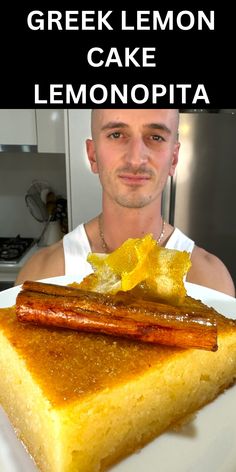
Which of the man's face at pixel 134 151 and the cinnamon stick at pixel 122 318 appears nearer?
the cinnamon stick at pixel 122 318

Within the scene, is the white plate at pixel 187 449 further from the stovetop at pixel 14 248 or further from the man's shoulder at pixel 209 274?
the stovetop at pixel 14 248

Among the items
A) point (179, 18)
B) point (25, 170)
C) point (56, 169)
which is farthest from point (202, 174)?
point (25, 170)

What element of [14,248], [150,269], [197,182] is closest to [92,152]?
[197,182]

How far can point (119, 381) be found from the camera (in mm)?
690

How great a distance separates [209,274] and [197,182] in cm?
112

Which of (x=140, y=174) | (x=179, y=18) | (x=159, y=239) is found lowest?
(x=159, y=239)

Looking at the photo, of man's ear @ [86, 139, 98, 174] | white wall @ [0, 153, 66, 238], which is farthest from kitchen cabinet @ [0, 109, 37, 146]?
man's ear @ [86, 139, 98, 174]

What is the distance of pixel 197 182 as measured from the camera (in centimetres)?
270

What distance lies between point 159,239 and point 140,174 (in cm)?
31

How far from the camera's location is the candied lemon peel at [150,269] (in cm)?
83

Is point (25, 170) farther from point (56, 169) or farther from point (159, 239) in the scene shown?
point (159, 239)

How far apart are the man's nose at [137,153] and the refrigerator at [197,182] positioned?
0.94 m

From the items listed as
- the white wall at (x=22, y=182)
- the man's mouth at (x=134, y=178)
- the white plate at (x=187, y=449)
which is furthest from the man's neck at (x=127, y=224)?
the white wall at (x=22, y=182)

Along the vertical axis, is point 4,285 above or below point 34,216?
below
